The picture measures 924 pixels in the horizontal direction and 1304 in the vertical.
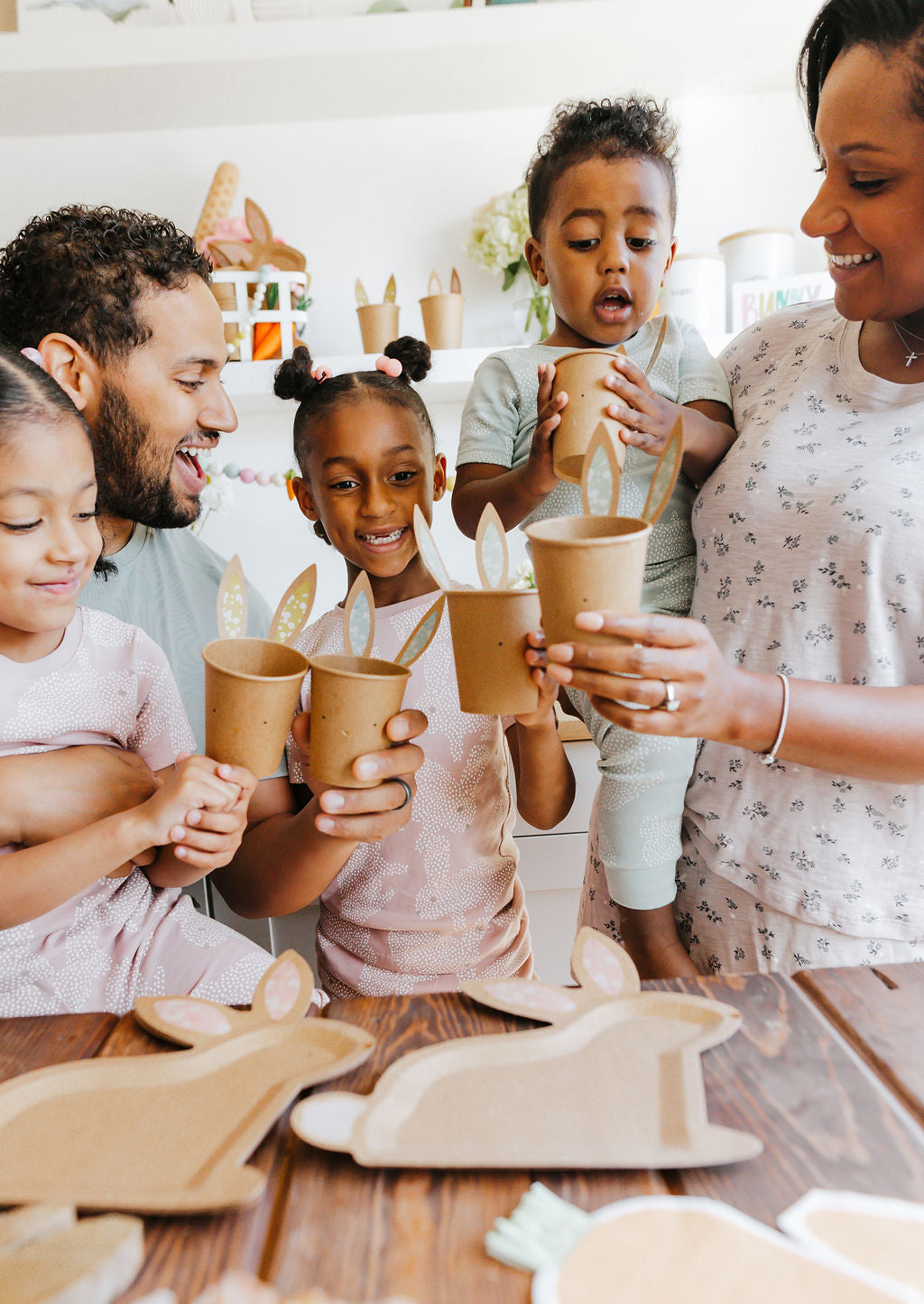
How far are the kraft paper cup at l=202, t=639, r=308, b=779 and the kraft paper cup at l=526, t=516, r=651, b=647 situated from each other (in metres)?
0.24

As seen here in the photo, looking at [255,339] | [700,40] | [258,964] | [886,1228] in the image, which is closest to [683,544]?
[258,964]

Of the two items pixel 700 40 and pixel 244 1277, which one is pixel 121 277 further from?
pixel 700 40

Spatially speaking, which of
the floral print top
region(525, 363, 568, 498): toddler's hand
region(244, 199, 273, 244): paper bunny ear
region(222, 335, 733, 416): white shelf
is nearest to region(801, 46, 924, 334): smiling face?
the floral print top

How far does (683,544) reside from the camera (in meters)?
1.38

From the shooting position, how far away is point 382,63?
2.21 metres

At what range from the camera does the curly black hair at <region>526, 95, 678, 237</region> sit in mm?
1393

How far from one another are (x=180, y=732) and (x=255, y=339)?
1.46m

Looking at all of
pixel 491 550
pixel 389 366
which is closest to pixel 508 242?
pixel 389 366

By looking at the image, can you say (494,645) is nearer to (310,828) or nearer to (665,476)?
(665,476)

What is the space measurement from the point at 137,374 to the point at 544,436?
2.02 feet

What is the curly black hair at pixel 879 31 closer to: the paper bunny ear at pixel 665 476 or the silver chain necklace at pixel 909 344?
the silver chain necklace at pixel 909 344

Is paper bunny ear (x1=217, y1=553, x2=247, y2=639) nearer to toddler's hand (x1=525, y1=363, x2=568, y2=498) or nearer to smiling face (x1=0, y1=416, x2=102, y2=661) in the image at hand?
smiling face (x1=0, y1=416, x2=102, y2=661)

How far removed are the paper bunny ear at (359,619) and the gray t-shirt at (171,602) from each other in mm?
589

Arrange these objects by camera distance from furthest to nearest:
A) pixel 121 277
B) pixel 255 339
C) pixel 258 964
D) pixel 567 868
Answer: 1. pixel 255 339
2. pixel 567 868
3. pixel 121 277
4. pixel 258 964
